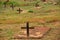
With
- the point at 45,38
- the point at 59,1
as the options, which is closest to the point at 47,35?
the point at 45,38

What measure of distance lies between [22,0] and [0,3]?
14.8ft

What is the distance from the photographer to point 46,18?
3.82 m

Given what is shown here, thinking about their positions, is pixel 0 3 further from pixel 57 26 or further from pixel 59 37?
pixel 59 37

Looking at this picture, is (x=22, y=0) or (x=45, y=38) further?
(x=22, y=0)

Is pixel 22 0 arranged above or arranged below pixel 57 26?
below

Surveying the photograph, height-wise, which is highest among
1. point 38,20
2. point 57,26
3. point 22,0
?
point 38,20

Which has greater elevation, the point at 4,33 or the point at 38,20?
the point at 38,20

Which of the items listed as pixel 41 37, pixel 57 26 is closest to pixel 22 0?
pixel 57 26

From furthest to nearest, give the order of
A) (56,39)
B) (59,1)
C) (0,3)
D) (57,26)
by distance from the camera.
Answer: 1. (59,1)
2. (0,3)
3. (57,26)
4. (56,39)

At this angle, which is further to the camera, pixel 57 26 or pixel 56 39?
pixel 57 26

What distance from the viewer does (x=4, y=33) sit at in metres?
6.94

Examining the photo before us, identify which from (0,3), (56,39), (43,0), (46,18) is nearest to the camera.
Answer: (46,18)

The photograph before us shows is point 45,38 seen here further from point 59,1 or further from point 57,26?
point 59,1

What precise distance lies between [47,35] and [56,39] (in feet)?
2.17
